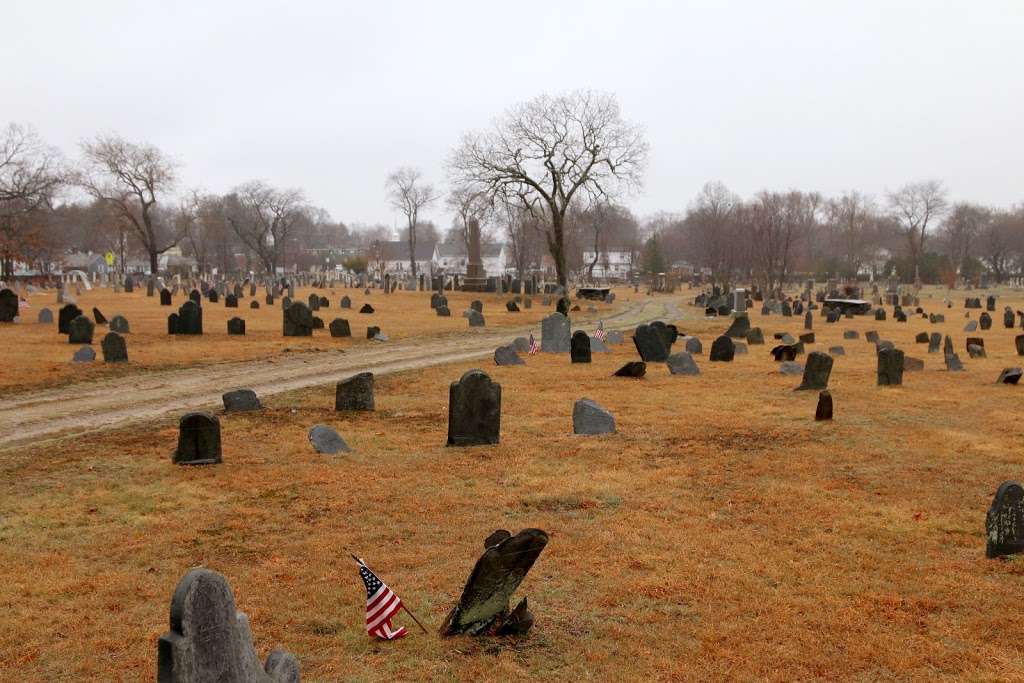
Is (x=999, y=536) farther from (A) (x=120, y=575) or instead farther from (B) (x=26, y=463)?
(B) (x=26, y=463)

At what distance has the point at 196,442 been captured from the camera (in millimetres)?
9859

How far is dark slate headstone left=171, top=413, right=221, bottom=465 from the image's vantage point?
9.84 meters

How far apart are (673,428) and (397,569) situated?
6.60 metres

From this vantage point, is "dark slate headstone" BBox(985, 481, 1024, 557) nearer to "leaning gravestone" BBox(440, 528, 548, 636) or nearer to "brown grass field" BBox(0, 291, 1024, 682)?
"brown grass field" BBox(0, 291, 1024, 682)

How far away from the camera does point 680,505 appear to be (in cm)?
837

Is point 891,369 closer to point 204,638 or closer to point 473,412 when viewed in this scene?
point 473,412

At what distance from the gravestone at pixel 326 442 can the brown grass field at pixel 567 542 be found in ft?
0.85

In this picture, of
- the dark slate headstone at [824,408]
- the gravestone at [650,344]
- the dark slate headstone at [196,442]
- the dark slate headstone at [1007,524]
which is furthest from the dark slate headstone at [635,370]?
the dark slate headstone at [1007,524]

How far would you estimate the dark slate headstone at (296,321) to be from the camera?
25078 millimetres

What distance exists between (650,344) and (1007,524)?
1345cm

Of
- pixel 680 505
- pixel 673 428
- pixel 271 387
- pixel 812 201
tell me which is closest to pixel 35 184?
pixel 271 387

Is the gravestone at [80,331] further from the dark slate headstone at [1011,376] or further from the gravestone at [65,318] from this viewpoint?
the dark slate headstone at [1011,376]

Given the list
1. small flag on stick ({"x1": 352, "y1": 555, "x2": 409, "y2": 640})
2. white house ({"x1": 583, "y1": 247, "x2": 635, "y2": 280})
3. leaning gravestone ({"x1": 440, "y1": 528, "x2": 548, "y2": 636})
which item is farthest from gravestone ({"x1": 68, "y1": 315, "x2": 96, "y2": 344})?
white house ({"x1": 583, "y1": 247, "x2": 635, "y2": 280})

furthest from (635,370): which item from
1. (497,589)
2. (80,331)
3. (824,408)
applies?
(80,331)
